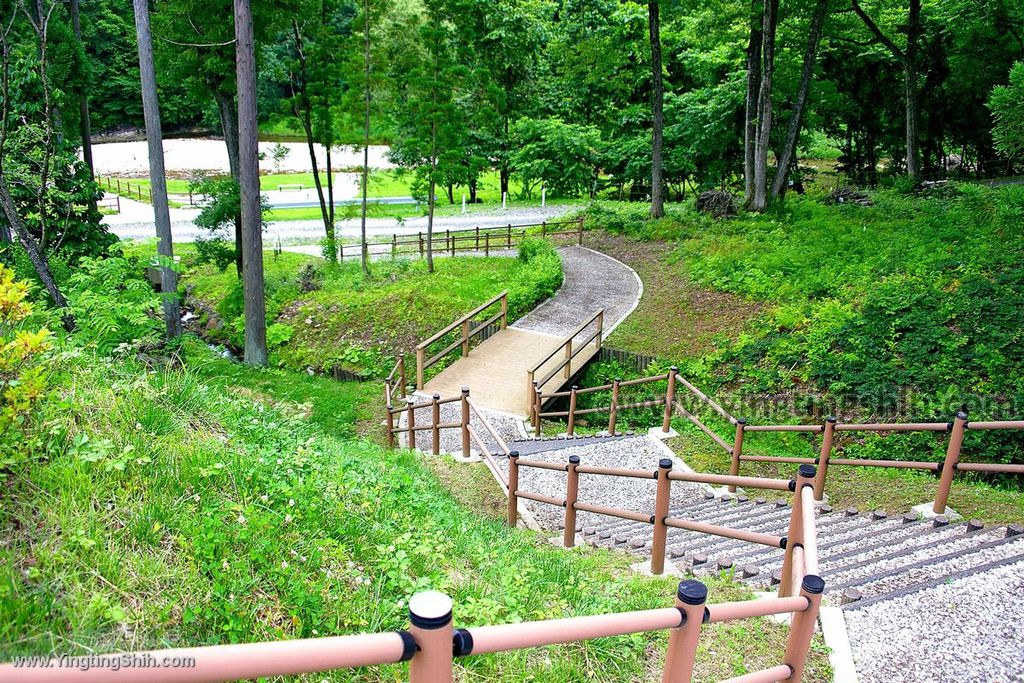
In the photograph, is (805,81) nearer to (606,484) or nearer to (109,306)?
(606,484)

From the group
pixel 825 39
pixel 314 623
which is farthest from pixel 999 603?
pixel 825 39

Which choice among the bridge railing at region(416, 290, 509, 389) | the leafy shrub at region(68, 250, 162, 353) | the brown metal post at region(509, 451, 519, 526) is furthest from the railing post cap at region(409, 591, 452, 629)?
the bridge railing at region(416, 290, 509, 389)

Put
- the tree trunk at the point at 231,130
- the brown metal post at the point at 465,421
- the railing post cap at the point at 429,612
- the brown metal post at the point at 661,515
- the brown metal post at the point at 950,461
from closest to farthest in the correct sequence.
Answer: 1. the railing post cap at the point at 429,612
2. the brown metal post at the point at 661,515
3. the brown metal post at the point at 950,461
4. the brown metal post at the point at 465,421
5. the tree trunk at the point at 231,130

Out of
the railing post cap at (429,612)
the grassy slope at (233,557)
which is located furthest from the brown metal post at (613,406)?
the railing post cap at (429,612)

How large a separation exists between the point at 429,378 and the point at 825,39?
2146cm

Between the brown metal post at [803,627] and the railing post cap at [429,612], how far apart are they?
1603 mm

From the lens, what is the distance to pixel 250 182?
1333cm

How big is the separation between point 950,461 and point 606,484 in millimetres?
3856

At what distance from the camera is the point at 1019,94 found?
1063cm

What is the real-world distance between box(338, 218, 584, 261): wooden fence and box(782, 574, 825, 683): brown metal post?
66.0 feet

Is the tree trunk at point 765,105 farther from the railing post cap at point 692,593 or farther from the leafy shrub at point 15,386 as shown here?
the railing post cap at point 692,593

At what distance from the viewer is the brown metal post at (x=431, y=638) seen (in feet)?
6.08

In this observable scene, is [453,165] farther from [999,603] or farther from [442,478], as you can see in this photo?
[999,603]

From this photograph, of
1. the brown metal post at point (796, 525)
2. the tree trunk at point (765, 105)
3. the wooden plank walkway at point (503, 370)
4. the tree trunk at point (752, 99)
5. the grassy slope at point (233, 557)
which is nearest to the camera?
the grassy slope at point (233, 557)
